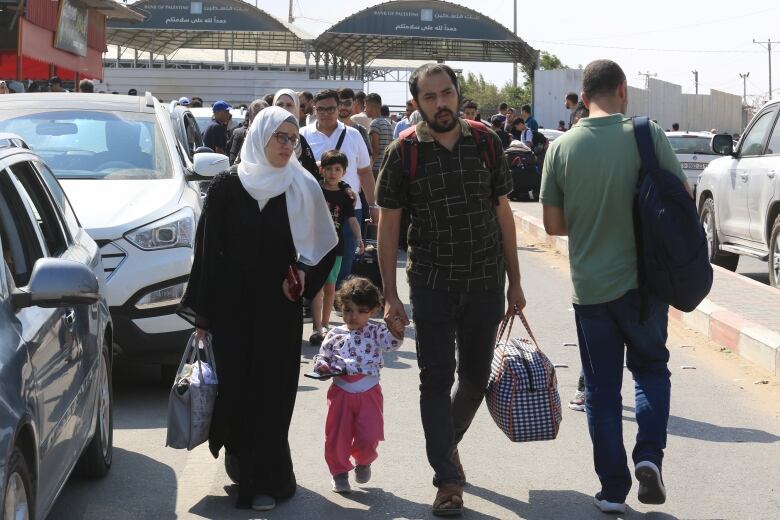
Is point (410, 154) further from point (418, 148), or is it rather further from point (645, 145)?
point (645, 145)

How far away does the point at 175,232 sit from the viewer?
816 centimetres

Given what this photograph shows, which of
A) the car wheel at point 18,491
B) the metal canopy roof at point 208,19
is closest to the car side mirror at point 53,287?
the car wheel at point 18,491

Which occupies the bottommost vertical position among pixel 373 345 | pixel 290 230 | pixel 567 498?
pixel 567 498

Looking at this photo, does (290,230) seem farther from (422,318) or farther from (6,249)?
(6,249)

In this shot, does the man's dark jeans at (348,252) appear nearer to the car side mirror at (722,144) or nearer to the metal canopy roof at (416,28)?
the car side mirror at (722,144)

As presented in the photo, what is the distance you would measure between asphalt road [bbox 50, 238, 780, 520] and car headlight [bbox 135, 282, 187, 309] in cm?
63

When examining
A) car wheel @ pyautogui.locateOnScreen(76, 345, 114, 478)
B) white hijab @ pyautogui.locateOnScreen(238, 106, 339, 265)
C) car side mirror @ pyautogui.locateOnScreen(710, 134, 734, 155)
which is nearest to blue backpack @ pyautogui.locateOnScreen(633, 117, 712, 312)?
white hijab @ pyautogui.locateOnScreen(238, 106, 339, 265)

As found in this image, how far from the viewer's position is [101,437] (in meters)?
6.14

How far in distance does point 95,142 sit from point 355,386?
13.3 feet

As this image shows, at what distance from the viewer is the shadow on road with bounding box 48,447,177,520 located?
577 centimetres

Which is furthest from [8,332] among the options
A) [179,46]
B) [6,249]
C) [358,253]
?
[179,46]

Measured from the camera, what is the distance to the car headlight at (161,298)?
7922mm

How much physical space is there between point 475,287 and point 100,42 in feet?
129

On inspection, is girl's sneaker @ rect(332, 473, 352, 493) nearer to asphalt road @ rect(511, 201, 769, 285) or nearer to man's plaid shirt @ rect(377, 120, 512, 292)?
man's plaid shirt @ rect(377, 120, 512, 292)
